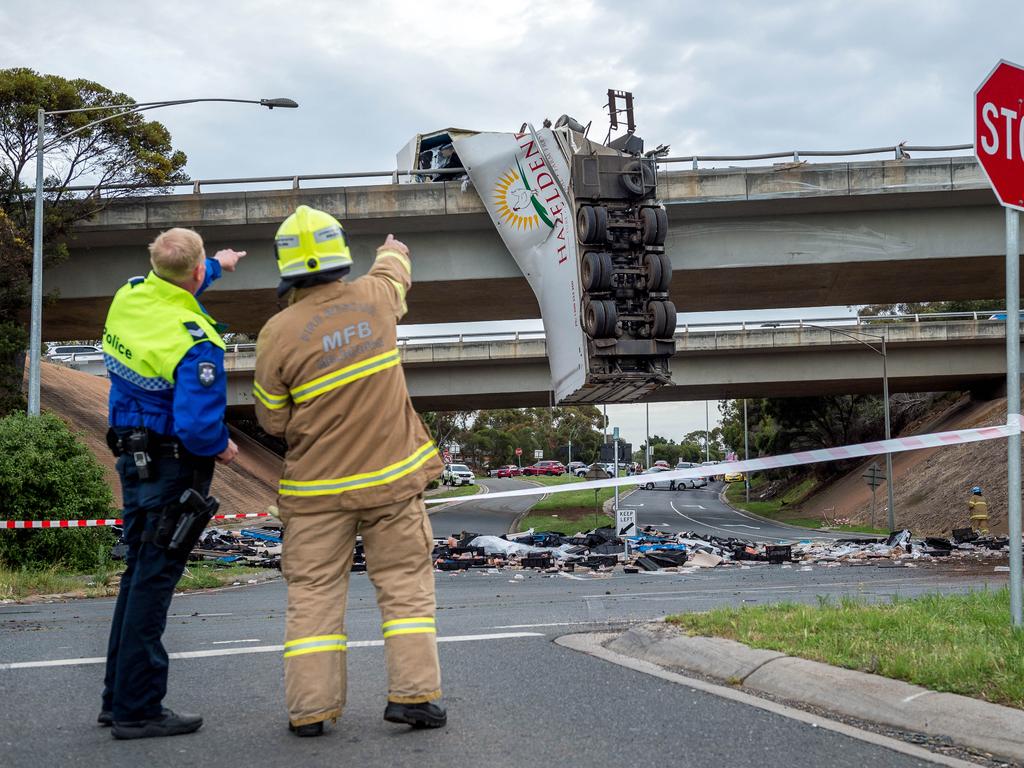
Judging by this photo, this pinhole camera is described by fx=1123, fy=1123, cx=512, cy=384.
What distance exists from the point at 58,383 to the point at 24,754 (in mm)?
38300

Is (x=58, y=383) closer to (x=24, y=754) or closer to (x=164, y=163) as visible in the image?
(x=164, y=163)

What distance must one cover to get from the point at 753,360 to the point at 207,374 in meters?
37.8

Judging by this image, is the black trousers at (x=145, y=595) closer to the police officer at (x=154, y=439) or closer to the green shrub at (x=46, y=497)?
the police officer at (x=154, y=439)

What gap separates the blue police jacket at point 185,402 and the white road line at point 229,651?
2.05 metres

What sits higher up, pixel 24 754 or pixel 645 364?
pixel 645 364

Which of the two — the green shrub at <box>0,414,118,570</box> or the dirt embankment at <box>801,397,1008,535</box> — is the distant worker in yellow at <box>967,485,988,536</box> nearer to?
the dirt embankment at <box>801,397,1008,535</box>

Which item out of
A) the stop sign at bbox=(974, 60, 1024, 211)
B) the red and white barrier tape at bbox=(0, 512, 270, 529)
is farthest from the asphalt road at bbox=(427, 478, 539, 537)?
the stop sign at bbox=(974, 60, 1024, 211)

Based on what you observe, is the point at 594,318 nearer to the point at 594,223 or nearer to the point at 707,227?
the point at 594,223

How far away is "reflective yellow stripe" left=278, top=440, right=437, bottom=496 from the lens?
4137mm

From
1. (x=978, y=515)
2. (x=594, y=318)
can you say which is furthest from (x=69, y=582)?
(x=978, y=515)

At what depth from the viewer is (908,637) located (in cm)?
545

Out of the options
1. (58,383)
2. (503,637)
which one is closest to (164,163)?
(58,383)

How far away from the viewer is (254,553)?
19703mm

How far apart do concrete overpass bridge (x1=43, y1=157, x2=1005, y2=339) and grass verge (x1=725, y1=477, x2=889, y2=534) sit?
14516mm
